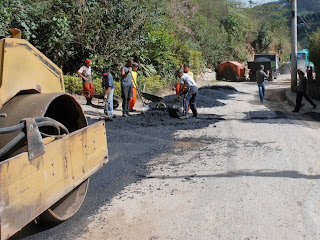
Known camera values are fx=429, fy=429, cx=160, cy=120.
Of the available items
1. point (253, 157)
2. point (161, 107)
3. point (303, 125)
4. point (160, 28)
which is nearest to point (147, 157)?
point (253, 157)

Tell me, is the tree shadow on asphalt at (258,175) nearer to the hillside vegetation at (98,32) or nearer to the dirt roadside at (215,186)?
the dirt roadside at (215,186)

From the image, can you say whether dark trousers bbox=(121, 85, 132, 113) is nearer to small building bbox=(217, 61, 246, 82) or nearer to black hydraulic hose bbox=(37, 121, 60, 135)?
black hydraulic hose bbox=(37, 121, 60, 135)

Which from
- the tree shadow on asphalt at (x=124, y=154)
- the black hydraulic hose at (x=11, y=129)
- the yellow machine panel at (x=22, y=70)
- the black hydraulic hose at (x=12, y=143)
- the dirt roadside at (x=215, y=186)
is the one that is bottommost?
the dirt roadside at (x=215, y=186)

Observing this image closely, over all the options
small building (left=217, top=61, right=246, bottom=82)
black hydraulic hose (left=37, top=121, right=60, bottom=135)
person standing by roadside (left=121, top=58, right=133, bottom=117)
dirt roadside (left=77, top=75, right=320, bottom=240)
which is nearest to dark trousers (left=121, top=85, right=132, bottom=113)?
person standing by roadside (left=121, top=58, right=133, bottom=117)

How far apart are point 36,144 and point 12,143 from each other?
193mm

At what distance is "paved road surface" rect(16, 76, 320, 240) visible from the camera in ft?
14.6

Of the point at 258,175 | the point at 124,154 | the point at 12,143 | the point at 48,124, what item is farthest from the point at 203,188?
the point at 12,143

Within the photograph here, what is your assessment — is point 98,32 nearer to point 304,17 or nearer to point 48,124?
point 48,124

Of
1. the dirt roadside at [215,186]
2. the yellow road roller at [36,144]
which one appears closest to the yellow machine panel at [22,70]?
the yellow road roller at [36,144]

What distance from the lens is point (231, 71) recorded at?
36.3 m

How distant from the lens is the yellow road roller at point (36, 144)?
3.15m

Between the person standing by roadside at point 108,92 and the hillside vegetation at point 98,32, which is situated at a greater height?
the hillside vegetation at point 98,32

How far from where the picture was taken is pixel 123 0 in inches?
732

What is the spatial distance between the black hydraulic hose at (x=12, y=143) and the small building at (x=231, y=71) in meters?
33.6
